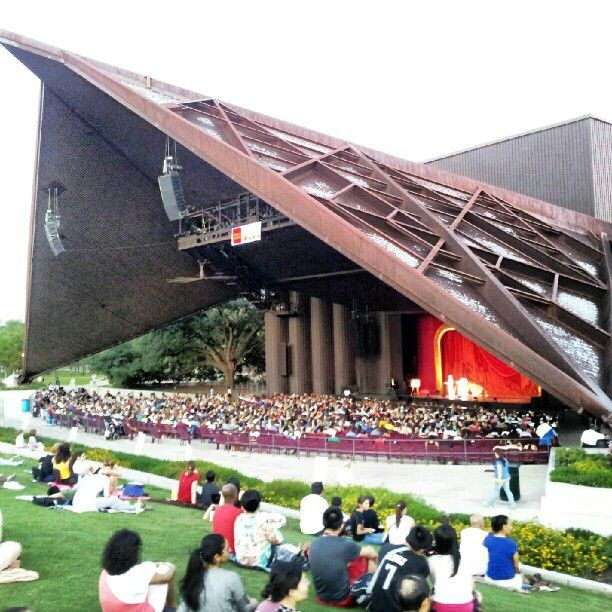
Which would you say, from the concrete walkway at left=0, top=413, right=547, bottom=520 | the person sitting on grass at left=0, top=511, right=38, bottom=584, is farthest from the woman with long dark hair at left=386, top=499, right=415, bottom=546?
the concrete walkway at left=0, top=413, right=547, bottom=520

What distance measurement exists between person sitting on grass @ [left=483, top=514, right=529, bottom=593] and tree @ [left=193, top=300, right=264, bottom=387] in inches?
1514

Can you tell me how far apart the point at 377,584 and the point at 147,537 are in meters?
3.67

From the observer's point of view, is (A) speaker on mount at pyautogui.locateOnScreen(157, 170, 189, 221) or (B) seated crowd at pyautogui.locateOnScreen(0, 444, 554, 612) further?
(A) speaker on mount at pyautogui.locateOnScreen(157, 170, 189, 221)

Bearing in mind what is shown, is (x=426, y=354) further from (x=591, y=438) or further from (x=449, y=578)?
(x=449, y=578)

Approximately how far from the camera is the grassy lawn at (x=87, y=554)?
5.20 m

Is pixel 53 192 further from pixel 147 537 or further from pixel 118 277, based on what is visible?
pixel 147 537

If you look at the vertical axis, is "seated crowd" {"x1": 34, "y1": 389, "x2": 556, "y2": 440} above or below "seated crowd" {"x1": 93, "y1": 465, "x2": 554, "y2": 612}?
above

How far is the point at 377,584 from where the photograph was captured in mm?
4504

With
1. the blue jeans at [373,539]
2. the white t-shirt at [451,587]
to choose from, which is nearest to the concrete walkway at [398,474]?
the blue jeans at [373,539]

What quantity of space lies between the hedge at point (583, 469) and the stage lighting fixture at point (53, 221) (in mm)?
19325

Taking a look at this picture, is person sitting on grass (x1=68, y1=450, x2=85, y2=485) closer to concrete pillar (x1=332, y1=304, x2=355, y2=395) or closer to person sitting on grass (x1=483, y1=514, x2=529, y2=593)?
person sitting on grass (x1=483, y1=514, x2=529, y2=593)

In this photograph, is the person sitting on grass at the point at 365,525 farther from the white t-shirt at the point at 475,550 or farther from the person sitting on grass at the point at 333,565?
the person sitting on grass at the point at 333,565

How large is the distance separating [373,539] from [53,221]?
69.5 ft

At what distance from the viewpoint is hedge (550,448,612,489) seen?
9.94 m
